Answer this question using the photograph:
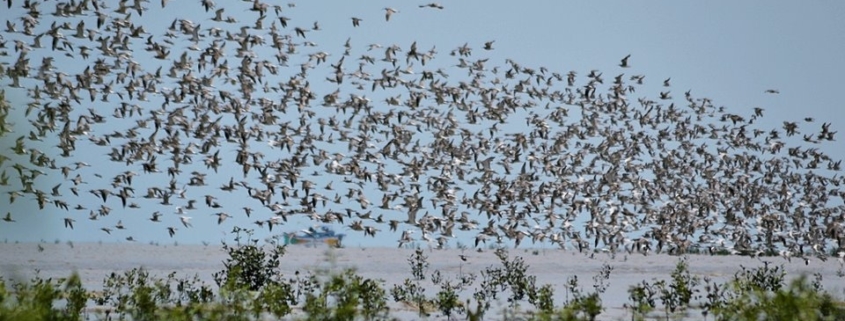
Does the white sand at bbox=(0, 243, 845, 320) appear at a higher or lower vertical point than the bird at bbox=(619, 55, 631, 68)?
lower

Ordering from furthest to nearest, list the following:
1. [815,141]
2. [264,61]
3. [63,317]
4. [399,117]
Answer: [815,141]
[399,117]
[264,61]
[63,317]

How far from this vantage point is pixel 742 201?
42.7m

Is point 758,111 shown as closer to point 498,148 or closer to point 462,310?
point 498,148

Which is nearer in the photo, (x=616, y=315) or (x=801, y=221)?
(x=616, y=315)

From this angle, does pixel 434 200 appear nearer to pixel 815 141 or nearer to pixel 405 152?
pixel 405 152

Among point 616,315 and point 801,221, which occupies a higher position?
point 801,221

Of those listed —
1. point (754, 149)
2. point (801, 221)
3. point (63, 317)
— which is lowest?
point (63, 317)

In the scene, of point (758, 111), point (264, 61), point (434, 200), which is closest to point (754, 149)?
point (758, 111)

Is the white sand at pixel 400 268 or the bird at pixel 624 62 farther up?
the bird at pixel 624 62

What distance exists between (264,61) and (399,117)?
4.87 meters

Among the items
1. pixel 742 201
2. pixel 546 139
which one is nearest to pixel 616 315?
pixel 546 139

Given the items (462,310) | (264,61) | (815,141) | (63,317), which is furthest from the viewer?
(815,141)

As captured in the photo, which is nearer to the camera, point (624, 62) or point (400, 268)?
point (624, 62)

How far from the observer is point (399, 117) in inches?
1501
